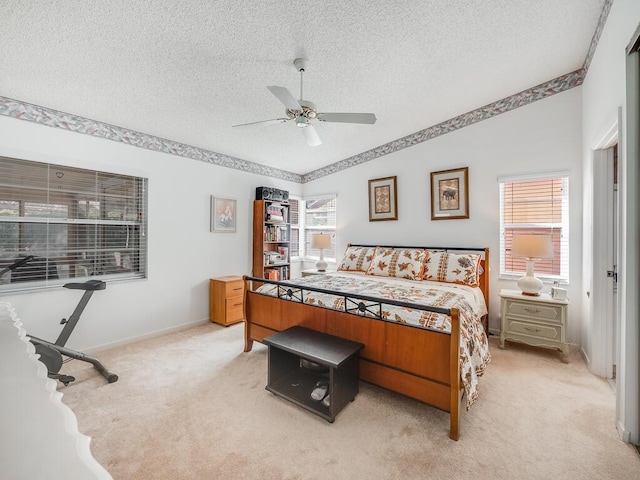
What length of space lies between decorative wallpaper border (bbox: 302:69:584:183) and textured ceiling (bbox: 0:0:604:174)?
0.14 m

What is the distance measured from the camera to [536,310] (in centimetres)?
312

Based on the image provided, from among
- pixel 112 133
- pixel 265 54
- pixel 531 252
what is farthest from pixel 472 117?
pixel 112 133

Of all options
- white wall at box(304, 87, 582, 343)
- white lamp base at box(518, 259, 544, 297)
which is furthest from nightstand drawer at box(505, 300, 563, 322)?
white wall at box(304, 87, 582, 343)

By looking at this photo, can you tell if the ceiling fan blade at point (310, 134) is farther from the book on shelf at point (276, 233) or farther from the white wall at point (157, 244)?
the book on shelf at point (276, 233)

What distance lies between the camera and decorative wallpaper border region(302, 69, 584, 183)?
329 centimetres

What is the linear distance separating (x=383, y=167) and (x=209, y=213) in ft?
9.14

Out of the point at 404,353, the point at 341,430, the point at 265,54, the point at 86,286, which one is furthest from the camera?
the point at 86,286

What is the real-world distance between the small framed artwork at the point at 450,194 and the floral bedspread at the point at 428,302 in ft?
3.69

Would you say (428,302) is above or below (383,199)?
below

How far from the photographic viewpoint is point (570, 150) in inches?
129

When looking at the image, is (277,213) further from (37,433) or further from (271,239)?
(37,433)

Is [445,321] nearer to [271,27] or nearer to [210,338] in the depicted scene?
[271,27]

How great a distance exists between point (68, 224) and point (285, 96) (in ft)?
8.88

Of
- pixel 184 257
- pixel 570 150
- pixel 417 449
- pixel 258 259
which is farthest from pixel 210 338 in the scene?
pixel 570 150
